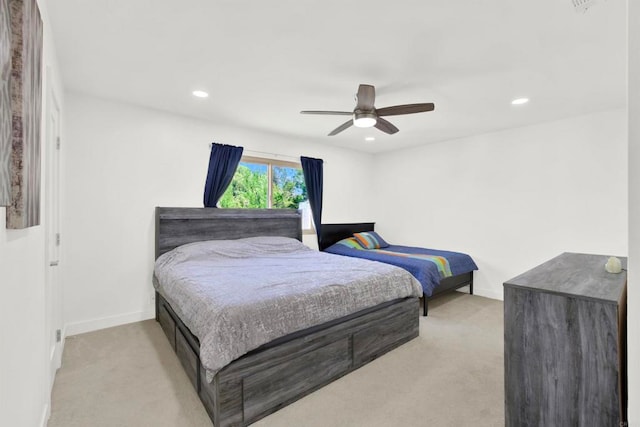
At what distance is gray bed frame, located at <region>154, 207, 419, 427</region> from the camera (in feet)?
5.74

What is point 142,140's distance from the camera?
11.1 ft

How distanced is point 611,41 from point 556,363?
7.23ft

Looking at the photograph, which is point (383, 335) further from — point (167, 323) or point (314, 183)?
point (314, 183)

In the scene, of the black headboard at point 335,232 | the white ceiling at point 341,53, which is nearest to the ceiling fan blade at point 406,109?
the white ceiling at point 341,53

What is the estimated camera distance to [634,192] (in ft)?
2.27

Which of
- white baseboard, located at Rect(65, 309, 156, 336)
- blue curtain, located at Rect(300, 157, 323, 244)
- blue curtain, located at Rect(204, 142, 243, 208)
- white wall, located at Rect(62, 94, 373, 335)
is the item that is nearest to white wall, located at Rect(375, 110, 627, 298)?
blue curtain, located at Rect(300, 157, 323, 244)

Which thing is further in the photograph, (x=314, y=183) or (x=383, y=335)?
(x=314, y=183)

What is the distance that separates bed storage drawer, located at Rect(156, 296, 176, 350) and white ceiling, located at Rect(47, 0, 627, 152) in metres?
2.19

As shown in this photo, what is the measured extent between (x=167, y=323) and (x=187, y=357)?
31.5 inches

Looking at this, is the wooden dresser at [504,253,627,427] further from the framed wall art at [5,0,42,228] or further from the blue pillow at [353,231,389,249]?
the blue pillow at [353,231,389,249]

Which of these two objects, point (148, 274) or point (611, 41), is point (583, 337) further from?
point (148, 274)

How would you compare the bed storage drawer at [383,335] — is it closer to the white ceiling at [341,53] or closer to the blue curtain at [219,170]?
the white ceiling at [341,53]

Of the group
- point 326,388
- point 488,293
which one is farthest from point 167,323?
point 488,293

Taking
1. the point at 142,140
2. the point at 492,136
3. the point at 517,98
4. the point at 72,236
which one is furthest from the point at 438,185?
the point at 72,236
